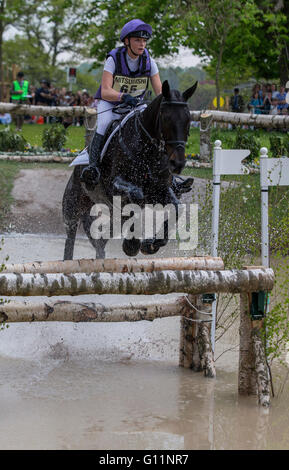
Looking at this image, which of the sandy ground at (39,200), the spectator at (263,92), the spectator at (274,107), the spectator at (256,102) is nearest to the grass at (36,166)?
the sandy ground at (39,200)

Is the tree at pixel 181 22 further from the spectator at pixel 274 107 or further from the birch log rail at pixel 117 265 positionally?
the birch log rail at pixel 117 265

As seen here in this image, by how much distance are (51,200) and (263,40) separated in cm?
1542

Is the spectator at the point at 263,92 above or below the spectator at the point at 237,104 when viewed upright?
above

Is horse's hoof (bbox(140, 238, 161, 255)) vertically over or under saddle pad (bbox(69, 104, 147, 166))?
under

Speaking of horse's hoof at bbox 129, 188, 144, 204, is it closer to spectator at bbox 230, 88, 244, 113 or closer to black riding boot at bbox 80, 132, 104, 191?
black riding boot at bbox 80, 132, 104, 191

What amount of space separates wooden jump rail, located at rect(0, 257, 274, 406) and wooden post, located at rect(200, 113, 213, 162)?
20.9ft

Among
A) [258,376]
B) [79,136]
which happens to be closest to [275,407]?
[258,376]

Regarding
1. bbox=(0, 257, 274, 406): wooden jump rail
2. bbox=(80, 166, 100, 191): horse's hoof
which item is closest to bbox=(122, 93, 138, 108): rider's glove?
bbox=(80, 166, 100, 191): horse's hoof

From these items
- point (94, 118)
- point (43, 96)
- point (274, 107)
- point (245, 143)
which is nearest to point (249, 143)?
point (245, 143)

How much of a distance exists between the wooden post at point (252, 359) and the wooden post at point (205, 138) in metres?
7.00

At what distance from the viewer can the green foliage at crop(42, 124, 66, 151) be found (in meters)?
12.8

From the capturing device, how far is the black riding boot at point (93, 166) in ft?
19.9

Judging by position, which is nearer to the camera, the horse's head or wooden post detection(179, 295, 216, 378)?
the horse's head
